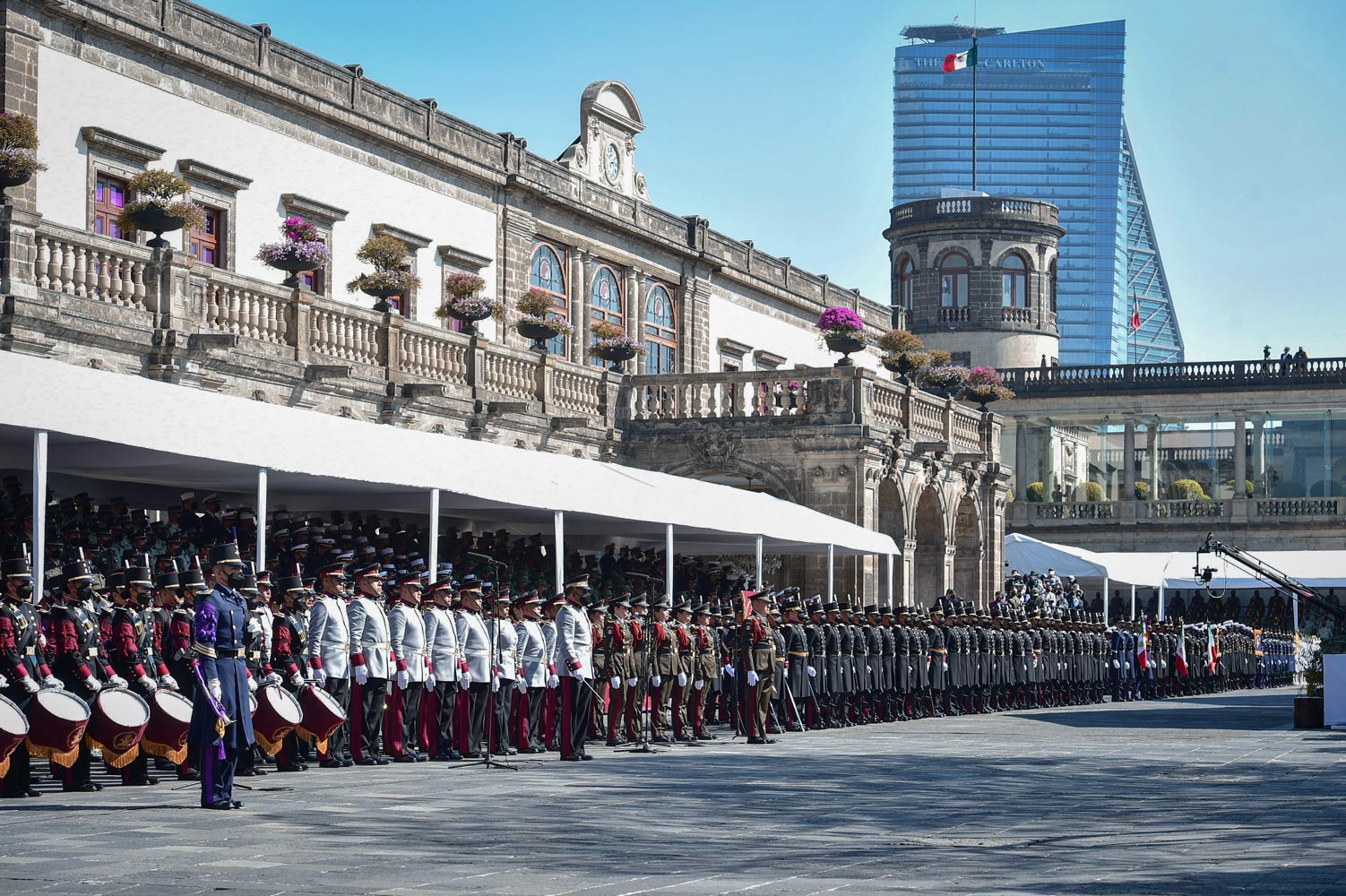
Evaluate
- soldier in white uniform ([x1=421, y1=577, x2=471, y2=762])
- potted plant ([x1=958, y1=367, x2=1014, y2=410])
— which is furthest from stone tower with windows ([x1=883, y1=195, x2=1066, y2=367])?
soldier in white uniform ([x1=421, y1=577, x2=471, y2=762])

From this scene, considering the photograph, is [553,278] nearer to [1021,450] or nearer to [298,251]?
[298,251]

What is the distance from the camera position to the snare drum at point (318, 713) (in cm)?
1438

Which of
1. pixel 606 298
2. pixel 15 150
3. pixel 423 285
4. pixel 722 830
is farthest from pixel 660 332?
pixel 722 830

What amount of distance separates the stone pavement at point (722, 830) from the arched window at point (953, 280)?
51843mm

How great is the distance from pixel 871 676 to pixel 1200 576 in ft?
51.0

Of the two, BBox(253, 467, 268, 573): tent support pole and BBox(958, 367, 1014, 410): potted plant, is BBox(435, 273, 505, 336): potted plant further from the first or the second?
BBox(958, 367, 1014, 410): potted plant

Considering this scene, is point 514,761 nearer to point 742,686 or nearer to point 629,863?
point 742,686

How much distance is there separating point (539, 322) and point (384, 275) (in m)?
4.75

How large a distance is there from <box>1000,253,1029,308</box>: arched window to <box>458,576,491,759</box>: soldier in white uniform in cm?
5396

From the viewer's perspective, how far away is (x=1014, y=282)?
69938mm

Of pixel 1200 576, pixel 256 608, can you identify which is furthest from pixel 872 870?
pixel 1200 576

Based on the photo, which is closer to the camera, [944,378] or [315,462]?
[315,462]

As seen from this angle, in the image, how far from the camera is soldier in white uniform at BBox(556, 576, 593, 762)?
676 inches

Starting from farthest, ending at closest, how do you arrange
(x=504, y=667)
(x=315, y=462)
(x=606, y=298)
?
(x=606, y=298)
(x=504, y=667)
(x=315, y=462)
